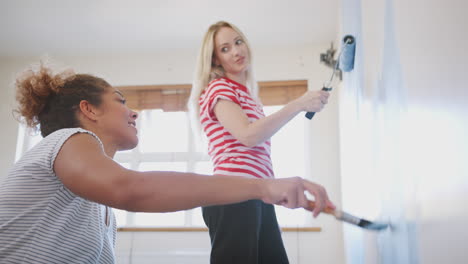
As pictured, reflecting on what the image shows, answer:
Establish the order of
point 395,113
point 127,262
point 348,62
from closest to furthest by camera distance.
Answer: point 395,113 → point 348,62 → point 127,262

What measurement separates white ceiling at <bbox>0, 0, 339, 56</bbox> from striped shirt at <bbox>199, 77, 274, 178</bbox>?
2.17m

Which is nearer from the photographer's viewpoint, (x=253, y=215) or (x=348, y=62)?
(x=253, y=215)

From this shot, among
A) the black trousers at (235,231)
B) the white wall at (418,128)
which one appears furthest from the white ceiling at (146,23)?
the black trousers at (235,231)

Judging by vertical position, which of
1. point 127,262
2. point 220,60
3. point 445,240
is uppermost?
point 220,60

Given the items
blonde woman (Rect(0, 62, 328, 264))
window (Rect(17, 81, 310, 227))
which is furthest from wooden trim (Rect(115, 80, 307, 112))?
blonde woman (Rect(0, 62, 328, 264))

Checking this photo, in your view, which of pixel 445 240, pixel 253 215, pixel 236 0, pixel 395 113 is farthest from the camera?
pixel 236 0

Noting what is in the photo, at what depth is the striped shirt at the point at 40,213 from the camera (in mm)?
762

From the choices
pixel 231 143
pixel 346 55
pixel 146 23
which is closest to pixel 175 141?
pixel 146 23

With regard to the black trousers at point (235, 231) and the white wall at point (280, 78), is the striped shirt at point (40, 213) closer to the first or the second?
the black trousers at point (235, 231)

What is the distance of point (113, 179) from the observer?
25.5 inches

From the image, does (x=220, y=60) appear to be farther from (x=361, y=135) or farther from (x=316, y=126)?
(x=316, y=126)

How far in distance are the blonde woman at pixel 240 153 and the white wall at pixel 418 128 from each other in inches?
9.1

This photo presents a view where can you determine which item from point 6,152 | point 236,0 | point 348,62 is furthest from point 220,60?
point 6,152

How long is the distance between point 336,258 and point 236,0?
80.0 inches
